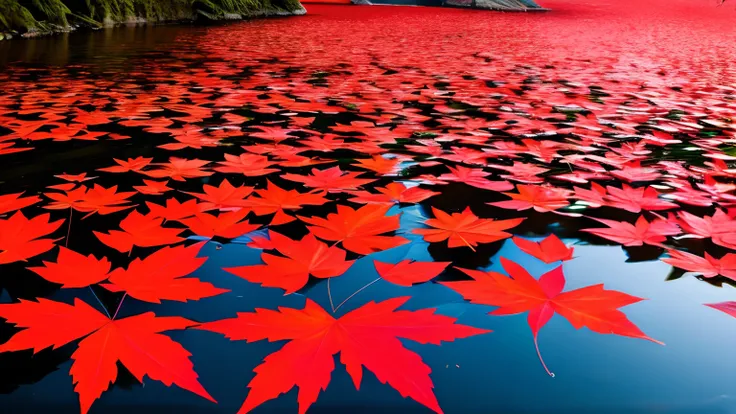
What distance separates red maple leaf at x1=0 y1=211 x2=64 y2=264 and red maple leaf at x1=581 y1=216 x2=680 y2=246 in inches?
47.2

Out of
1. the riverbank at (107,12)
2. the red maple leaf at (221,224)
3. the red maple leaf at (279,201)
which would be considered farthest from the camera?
the riverbank at (107,12)

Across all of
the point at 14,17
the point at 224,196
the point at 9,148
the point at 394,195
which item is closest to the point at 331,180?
the point at 394,195

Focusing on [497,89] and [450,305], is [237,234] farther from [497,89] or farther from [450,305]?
[497,89]

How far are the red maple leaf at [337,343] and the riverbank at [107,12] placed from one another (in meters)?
6.47

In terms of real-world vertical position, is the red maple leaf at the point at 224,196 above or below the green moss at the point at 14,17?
below

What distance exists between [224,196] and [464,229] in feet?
2.06

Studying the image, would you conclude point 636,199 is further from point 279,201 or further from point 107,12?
Answer: point 107,12

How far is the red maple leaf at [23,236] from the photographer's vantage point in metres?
1.09

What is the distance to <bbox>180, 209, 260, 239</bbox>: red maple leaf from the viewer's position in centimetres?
120

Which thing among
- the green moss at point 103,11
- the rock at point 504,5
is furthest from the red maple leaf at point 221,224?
the rock at point 504,5

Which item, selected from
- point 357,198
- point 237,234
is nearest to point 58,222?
point 237,234

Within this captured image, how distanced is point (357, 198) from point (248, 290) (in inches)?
20.4

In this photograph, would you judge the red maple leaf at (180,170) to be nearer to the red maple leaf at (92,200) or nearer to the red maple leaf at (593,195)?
the red maple leaf at (92,200)

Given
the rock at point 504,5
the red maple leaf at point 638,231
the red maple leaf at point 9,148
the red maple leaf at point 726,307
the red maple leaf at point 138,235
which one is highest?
the rock at point 504,5
